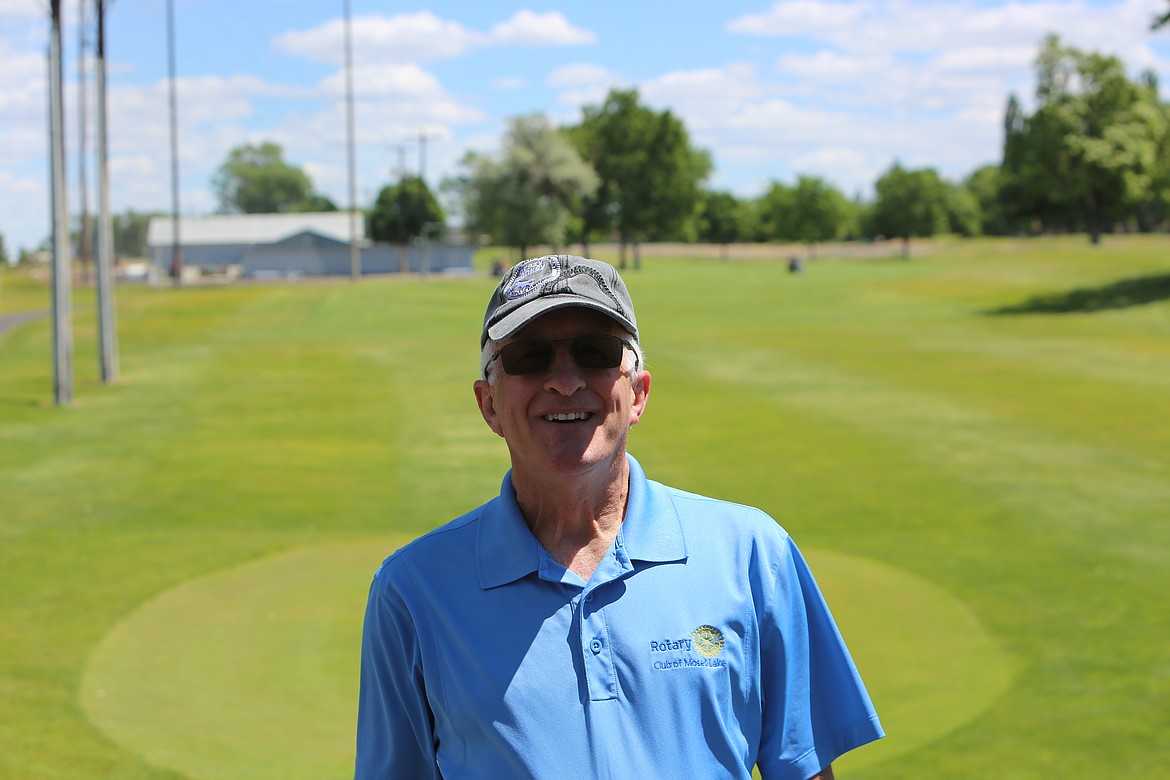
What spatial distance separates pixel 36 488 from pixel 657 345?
801 inches

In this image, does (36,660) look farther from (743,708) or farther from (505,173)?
(505,173)

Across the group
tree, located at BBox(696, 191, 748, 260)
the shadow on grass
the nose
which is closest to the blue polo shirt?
the nose

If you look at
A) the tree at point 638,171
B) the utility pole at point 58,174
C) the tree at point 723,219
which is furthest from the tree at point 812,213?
→ the utility pole at point 58,174

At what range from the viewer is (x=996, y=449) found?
55.5ft

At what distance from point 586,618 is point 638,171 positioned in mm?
97532

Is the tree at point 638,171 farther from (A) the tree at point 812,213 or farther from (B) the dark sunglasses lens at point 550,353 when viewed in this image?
(B) the dark sunglasses lens at point 550,353

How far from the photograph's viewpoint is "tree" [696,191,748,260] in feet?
424

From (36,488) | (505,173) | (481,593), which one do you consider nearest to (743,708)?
(481,593)

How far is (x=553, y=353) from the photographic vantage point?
A: 2.95 meters

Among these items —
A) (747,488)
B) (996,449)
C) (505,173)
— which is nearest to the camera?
(747,488)

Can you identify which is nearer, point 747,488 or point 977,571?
point 977,571

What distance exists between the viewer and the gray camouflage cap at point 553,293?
2873 millimetres

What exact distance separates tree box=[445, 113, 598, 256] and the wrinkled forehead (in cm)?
7668

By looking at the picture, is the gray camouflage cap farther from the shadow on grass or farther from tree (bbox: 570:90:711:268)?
tree (bbox: 570:90:711:268)
